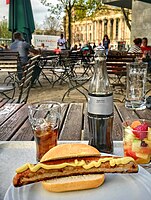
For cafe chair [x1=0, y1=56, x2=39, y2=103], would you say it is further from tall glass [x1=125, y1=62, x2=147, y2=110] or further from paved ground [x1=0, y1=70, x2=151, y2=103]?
paved ground [x1=0, y1=70, x2=151, y2=103]

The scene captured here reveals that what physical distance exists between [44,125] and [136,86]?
1.25m

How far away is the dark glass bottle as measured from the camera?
98cm

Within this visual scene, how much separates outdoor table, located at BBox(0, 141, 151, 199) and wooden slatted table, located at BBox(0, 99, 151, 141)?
101 millimetres

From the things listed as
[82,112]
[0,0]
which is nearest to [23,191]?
[82,112]

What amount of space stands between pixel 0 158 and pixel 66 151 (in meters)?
0.32

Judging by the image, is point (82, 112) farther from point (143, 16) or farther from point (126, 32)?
point (126, 32)

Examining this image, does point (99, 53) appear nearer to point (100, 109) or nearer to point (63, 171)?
point (100, 109)

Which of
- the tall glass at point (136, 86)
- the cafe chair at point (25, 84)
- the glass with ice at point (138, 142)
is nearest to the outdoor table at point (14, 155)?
the glass with ice at point (138, 142)

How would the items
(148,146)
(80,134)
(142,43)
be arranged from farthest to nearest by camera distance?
(142,43), (80,134), (148,146)

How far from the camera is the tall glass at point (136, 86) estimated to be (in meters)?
1.91

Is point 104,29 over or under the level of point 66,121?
over

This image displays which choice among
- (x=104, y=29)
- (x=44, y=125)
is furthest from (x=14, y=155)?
(x=104, y=29)

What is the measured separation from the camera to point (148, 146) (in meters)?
0.88

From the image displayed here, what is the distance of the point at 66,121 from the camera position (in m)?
1.49
